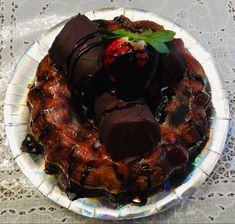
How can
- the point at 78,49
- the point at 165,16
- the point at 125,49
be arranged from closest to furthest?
the point at 125,49 → the point at 78,49 → the point at 165,16

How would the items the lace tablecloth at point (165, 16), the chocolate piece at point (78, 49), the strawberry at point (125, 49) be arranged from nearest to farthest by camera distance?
1. the strawberry at point (125, 49)
2. the chocolate piece at point (78, 49)
3. the lace tablecloth at point (165, 16)

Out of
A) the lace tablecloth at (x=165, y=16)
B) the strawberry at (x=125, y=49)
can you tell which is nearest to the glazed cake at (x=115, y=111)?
the strawberry at (x=125, y=49)

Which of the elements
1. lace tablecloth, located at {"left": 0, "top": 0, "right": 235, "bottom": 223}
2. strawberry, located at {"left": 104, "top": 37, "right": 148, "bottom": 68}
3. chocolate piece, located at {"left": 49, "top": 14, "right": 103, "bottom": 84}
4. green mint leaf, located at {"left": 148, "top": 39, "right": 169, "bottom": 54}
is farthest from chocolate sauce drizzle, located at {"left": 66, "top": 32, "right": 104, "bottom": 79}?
lace tablecloth, located at {"left": 0, "top": 0, "right": 235, "bottom": 223}

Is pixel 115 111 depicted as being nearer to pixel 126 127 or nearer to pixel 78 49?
pixel 126 127

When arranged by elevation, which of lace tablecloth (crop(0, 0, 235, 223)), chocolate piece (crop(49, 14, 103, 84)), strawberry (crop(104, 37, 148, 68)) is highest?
strawberry (crop(104, 37, 148, 68))

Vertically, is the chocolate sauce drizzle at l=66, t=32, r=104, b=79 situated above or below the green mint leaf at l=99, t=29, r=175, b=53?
below

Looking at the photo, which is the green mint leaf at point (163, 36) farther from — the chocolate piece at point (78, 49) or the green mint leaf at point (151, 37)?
the chocolate piece at point (78, 49)

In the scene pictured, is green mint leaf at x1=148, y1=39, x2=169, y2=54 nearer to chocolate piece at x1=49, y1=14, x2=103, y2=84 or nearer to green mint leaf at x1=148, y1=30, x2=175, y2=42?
green mint leaf at x1=148, y1=30, x2=175, y2=42

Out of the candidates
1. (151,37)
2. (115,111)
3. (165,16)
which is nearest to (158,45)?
(151,37)
